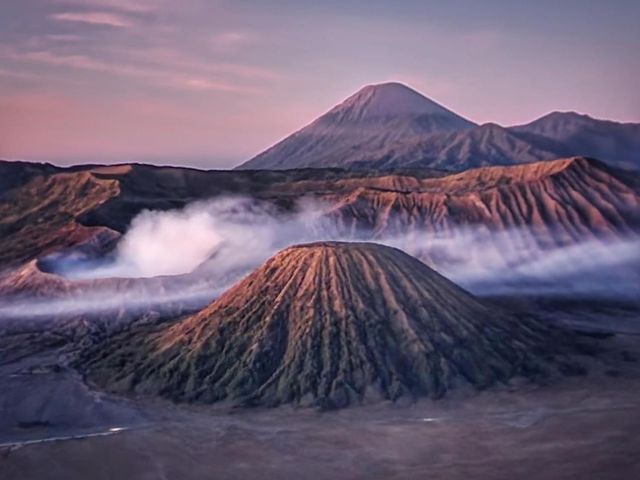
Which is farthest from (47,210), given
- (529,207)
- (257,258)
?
(529,207)

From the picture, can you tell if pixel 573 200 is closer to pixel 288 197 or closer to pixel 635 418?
pixel 288 197

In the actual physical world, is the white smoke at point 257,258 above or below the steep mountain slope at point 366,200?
below

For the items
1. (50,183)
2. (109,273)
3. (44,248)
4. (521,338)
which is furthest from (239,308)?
(50,183)

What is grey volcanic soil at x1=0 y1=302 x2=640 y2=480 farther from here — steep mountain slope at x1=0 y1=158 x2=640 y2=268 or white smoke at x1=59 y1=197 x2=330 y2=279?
steep mountain slope at x1=0 y1=158 x2=640 y2=268

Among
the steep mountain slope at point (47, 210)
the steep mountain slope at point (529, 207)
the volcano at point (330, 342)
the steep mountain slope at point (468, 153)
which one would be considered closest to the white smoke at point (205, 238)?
the steep mountain slope at point (47, 210)

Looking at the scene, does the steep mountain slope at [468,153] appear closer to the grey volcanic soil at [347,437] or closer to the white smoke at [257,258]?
the white smoke at [257,258]

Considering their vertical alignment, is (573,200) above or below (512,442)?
above

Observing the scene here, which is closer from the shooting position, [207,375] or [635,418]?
[635,418]

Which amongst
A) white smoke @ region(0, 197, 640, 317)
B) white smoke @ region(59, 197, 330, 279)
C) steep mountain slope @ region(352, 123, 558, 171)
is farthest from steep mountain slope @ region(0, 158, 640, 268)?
steep mountain slope @ region(352, 123, 558, 171)
